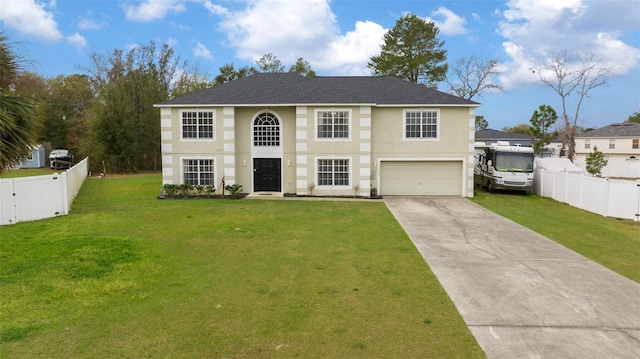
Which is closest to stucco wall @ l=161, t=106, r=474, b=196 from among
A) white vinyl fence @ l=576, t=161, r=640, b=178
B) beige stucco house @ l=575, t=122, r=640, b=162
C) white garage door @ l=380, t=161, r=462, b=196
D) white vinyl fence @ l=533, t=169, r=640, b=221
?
white garage door @ l=380, t=161, r=462, b=196

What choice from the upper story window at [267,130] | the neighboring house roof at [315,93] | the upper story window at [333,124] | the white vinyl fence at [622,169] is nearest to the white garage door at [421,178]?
the upper story window at [333,124]

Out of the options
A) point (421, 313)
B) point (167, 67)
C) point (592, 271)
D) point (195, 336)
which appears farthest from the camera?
point (167, 67)

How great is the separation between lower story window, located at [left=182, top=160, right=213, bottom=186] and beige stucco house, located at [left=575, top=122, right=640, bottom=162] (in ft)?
150

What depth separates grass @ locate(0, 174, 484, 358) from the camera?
5191mm

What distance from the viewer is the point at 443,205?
18219 mm

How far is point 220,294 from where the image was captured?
6918 millimetres

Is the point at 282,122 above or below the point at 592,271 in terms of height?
above

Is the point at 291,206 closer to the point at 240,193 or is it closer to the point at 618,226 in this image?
the point at 240,193

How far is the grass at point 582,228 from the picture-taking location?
31.7 ft

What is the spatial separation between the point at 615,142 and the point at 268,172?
49.8 m

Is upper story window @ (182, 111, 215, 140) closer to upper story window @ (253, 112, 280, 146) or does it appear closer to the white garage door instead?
upper story window @ (253, 112, 280, 146)

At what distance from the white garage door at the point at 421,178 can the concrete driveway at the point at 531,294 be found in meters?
9.12

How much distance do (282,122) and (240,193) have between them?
14.5 feet

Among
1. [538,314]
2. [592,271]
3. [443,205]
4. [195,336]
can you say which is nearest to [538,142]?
[443,205]
